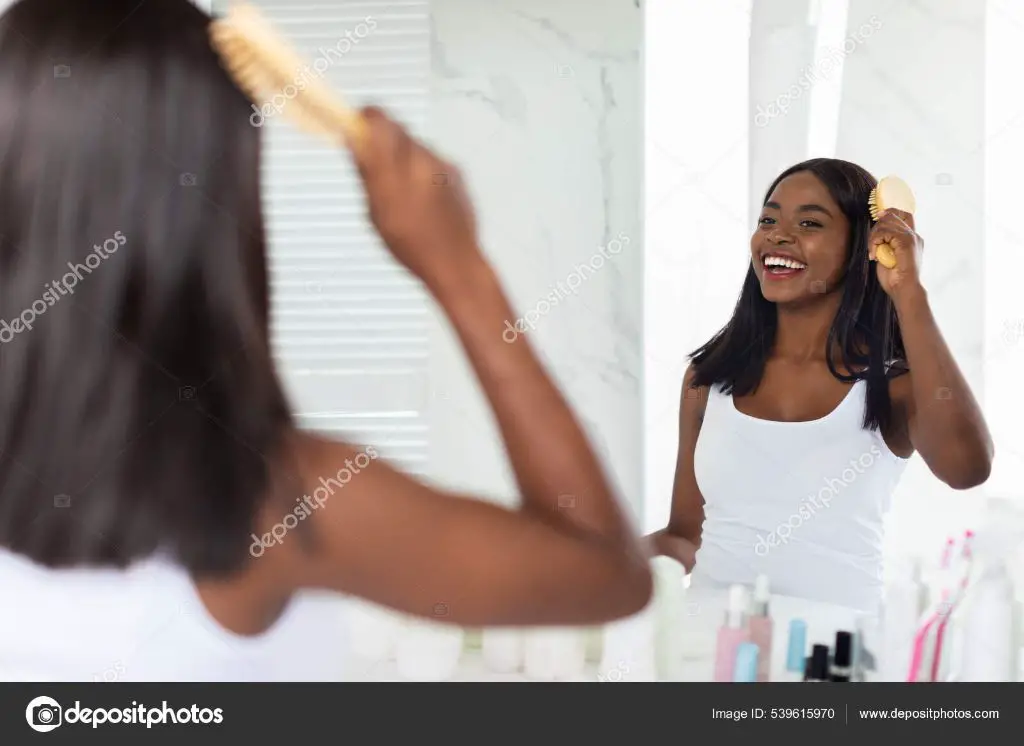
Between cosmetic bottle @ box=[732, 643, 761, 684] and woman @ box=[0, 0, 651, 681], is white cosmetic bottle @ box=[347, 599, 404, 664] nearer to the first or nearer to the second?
woman @ box=[0, 0, 651, 681]

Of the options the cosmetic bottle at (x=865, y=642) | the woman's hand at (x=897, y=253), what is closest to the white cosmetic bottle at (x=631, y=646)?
the cosmetic bottle at (x=865, y=642)

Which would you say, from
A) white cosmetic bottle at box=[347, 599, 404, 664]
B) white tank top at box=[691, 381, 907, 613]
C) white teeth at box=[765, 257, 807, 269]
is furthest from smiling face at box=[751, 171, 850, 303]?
A: white cosmetic bottle at box=[347, 599, 404, 664]

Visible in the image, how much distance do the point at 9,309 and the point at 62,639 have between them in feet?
1.11

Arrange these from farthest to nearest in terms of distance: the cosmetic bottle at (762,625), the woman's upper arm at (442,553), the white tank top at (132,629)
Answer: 1. the cosmetic bottle at (762,625)
2. the white tank top at (132,629)
3. the woman's upper arm at (442,553)

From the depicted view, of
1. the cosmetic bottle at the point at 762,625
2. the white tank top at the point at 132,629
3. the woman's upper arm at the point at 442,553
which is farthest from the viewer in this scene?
the cosmetic bottle at the point at 762,625

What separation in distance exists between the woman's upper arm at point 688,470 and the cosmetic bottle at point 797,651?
15cm

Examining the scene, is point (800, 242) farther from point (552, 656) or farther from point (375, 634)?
point (375, 634)

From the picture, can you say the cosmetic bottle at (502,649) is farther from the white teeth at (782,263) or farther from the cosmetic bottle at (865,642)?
the white teeth at (782,263)

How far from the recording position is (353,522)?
2.75ft

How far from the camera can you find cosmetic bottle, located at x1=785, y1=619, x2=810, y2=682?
1.05 m

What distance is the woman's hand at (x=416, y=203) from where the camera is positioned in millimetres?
928

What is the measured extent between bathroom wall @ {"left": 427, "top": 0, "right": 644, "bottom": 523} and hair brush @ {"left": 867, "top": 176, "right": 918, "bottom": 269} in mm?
263

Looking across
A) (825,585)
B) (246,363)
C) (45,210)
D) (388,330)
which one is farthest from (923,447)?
(45,210)
